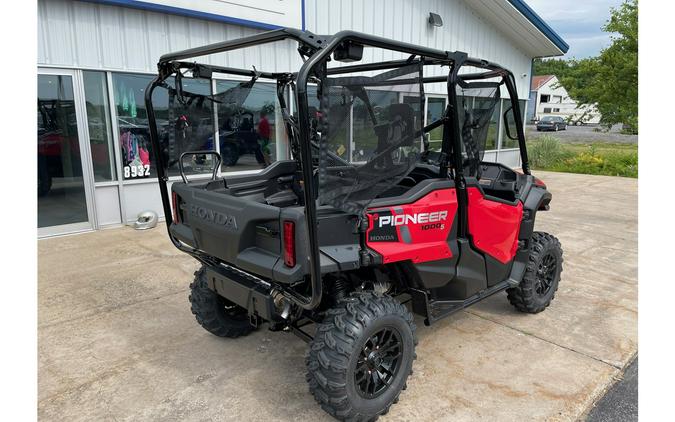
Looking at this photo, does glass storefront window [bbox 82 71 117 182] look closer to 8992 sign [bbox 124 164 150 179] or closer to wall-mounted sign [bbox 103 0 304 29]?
8992 sign [bbox 124 164 150 179]

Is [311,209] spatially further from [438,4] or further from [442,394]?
[438,4]

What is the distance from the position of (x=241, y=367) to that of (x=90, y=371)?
103 cm

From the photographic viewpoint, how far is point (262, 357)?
333 centimetres

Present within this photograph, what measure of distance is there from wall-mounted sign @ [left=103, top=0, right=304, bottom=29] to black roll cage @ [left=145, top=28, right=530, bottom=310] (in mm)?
3945

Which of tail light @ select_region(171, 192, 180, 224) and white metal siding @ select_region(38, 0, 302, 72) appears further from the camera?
white metal siding @ select_region(38, 0, 302, 72)

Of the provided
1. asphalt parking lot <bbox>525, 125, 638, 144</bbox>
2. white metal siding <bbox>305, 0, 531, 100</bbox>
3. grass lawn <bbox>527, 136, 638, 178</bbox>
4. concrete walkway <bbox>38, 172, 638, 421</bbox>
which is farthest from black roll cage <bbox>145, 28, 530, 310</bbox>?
asphalt parking lot <bbox>525, 125, 638, 144</bbox>

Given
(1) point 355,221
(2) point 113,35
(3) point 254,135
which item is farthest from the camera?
(3) point 254,135

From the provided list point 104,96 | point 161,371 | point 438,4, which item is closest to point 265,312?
point 161,371

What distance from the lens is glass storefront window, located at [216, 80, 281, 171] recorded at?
8062mm

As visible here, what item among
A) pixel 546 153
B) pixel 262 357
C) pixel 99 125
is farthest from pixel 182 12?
pixel 546 153

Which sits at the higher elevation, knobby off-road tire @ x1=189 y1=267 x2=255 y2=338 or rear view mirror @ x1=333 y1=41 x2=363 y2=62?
rear view mirror @ x1=333 y1=41 x2=363 y2=62

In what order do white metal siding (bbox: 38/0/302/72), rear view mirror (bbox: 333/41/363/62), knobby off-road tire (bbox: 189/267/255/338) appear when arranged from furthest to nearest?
white metal siding (bbox: 38/0/302/72)
knobby off-road tire (bbox: 189/267/255/338)
rear view mirror (bbox: 333/41/363/62)

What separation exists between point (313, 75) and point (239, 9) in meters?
6.24

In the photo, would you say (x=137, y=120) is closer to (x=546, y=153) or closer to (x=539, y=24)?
(x=539, y=24)
